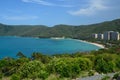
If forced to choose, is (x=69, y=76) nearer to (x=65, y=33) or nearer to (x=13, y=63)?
(x=13, y=63)

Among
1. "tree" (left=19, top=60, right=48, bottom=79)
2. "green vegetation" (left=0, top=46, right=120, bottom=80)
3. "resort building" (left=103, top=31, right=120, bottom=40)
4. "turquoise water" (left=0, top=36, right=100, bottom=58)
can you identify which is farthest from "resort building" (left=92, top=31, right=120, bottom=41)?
"tree" (left=19, top=60, right=48, bottom=79)

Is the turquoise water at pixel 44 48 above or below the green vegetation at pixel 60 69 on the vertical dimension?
below

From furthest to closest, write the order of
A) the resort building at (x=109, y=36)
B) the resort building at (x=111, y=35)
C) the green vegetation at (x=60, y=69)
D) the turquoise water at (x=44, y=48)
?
the resort building at (x=111, y=35) < the resort building at (x=109, y=36) < the turquoise water at (x=44, y=48) < the green vegetation at (x=60, y=69)

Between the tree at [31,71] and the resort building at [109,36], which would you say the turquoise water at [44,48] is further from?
the tree at [31,71]

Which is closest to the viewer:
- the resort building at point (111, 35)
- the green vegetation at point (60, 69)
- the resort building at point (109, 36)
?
the green vegetation at point (60, 69)

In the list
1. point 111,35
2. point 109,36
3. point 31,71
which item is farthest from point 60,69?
point 109,36

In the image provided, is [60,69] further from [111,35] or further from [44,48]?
[111,35]

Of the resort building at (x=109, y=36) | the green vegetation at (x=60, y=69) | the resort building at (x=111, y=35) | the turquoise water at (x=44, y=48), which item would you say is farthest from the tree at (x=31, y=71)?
the resort building at (x=111, y=35)

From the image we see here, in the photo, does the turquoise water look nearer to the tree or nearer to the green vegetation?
the green vegetation

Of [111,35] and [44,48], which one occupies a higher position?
[111,35]

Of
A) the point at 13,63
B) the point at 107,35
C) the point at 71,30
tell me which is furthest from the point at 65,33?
the point at 13,63

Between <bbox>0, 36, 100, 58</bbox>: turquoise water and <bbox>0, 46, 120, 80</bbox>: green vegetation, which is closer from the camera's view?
<bbox>0, 46, 120, 80</bbox>: green vegetation
